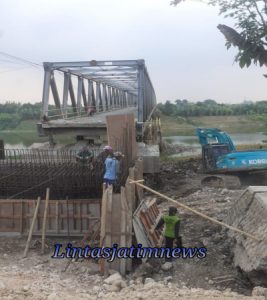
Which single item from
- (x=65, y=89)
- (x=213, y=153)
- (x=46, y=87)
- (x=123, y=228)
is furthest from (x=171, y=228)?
(x=65, y=89)

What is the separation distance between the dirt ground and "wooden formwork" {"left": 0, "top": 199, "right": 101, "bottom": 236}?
0.25m

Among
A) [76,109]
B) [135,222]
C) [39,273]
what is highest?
[76,109]

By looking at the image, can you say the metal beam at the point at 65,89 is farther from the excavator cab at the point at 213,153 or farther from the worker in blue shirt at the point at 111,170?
the worker in blue shirt at the point at 111,170

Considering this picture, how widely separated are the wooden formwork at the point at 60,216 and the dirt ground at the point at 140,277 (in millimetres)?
253

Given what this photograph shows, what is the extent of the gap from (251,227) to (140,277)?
1.99 meters

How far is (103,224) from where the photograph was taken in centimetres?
771

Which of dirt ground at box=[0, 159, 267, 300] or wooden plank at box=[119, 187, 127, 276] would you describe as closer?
dirt ground at box=[0, 159, 267, 300]

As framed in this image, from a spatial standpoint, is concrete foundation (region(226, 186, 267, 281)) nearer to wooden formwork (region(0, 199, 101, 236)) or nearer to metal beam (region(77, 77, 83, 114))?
wooden formwork (region(0, 199, 101, 236))

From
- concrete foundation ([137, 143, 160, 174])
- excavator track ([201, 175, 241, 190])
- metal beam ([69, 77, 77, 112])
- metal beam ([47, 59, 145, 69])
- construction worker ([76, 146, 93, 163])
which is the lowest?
excavator track ([201, 175, 241, 190])

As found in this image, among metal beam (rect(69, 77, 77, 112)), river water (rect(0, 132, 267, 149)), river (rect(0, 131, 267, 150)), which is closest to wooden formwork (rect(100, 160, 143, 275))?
metal beam (rect(69, 77, 77, 112))

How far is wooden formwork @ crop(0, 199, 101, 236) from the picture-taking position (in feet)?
31.3

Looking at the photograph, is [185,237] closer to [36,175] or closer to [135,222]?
[135,222]

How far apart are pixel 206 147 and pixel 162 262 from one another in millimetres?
8503

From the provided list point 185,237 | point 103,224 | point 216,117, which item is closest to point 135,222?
point 103,224
